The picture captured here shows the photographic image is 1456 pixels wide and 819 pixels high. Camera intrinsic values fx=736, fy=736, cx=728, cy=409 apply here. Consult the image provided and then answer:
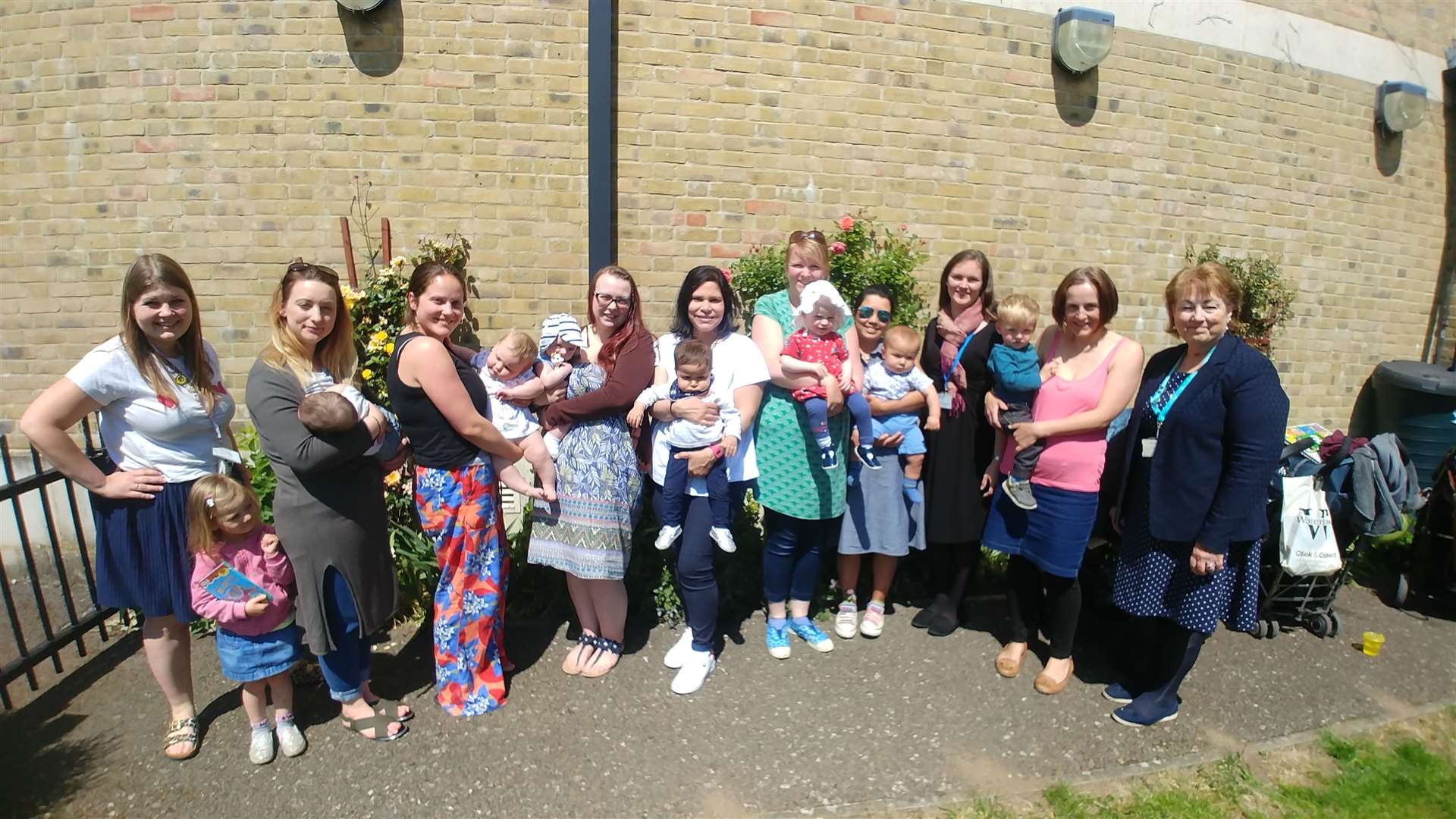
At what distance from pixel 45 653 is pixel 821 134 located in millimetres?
5574

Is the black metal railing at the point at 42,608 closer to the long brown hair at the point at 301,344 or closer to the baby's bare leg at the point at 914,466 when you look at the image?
the long brown hair at the point at 301,344

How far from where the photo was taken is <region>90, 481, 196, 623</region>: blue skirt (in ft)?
9.32

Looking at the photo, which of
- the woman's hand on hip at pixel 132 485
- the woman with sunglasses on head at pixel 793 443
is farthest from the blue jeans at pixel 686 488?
the woman's hand on hip at pixel 132 485

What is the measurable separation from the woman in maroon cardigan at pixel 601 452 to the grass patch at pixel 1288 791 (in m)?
1.78

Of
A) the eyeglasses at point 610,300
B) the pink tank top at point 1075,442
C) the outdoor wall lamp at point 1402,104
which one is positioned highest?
the outdoor wall lamp at point 1402,104

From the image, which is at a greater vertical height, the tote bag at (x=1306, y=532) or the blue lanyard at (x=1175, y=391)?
the blue lanyard at (x=1175, y=391)

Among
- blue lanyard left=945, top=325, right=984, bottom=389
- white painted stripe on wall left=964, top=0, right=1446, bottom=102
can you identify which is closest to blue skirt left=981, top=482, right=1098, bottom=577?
blue lanyard left=945, top=325, right=984, bottom=389

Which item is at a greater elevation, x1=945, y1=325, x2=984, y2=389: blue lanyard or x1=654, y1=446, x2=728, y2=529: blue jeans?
x1=945, y1=325, x2=984, y2=389: blue lanyard

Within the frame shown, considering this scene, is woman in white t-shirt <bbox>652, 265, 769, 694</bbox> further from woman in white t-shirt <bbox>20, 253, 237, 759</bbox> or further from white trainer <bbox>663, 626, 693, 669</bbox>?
woman in white t-shirt <bbox>20, 253, 237, 759</bbox>

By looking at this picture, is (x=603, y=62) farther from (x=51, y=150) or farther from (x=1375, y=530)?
(x=1375, y=530)

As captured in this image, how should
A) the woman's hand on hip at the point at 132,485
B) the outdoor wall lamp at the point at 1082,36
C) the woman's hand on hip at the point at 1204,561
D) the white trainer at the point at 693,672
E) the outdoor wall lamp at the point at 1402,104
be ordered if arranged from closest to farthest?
the woman's hand on hip at the point at 132,485
the woman's hand on hip at the point at 1204,561
the white trainer at the point at 693,672
the outdoor wall lamp at the point at 1082,36
the outdoor wall lamp at the point at 1402,104

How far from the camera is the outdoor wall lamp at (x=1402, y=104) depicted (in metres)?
7.09

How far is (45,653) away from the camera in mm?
3477

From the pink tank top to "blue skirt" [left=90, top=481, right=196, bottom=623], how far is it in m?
3.63
